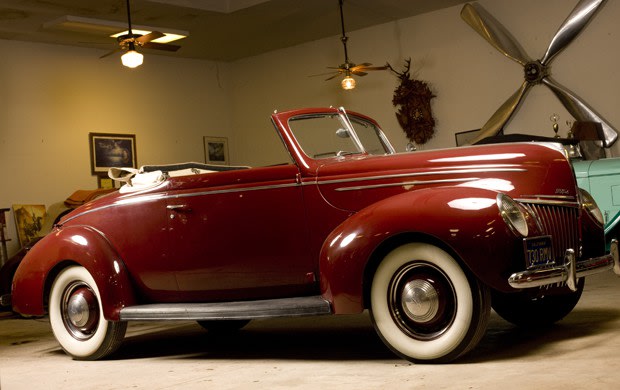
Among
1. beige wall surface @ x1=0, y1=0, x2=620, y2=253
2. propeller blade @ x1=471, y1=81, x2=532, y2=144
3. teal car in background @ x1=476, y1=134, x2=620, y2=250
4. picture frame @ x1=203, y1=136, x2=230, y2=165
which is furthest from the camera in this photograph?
picture frame @ x1=203, y1=136, x2=230, y2=165

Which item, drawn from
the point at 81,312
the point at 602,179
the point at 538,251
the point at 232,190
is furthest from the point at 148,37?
the point at 538,251

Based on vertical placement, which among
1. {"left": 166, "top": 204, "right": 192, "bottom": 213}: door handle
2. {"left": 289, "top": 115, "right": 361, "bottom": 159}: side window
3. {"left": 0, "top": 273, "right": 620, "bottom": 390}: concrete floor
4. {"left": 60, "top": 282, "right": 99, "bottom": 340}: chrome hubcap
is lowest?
{"left": 0, "top": 273, "right": 620, "bottom": 390}: concrete floor

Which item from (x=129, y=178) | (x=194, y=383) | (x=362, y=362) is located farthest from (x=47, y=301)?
(x=362, y=362)

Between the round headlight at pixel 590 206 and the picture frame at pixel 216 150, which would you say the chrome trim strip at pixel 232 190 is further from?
the picture frame at pixel 216 150

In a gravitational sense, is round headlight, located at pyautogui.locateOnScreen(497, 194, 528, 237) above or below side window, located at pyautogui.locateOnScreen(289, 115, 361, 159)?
below

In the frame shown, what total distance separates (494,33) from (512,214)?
8503mm

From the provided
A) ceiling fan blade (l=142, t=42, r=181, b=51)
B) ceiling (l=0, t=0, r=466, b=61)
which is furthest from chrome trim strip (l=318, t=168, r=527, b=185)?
ceiling (l=0, t=0, r=466, b=61)

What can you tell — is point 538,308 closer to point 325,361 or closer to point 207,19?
point 325,361

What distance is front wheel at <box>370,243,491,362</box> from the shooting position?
159 inches

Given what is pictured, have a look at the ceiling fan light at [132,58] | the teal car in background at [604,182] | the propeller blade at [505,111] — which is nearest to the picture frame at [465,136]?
the propeller blade at [505,111]

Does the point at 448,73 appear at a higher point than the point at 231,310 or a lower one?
higher

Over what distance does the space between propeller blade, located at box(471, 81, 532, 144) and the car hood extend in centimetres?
760

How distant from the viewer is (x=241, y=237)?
16.3ft

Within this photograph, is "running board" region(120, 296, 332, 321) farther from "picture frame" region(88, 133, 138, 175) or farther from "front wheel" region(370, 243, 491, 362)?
"picture frame" region(88, 133, 138, 175)
